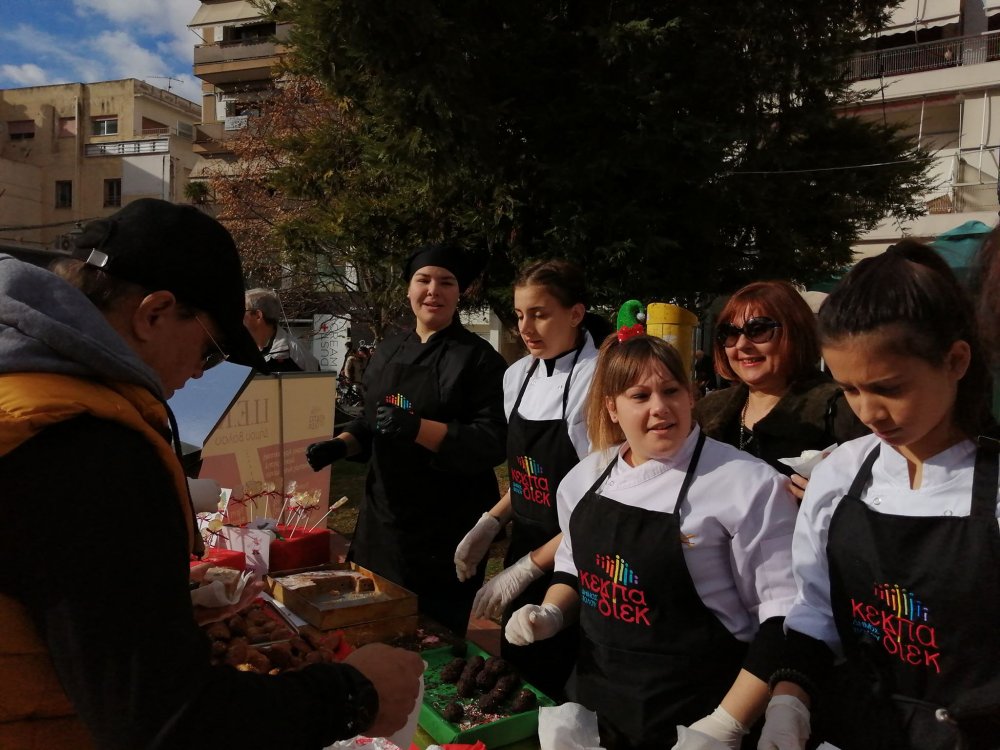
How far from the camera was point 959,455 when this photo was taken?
4.36 ft

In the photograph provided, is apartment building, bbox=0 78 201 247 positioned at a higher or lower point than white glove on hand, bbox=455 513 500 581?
higher

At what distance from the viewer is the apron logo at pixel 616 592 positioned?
1666mm

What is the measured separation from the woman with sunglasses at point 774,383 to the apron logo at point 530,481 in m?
0.62

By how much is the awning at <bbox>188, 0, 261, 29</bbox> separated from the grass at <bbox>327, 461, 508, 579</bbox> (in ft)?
96.5

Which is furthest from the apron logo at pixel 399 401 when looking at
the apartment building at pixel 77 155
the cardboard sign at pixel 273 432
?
the apartment building at pixel 77 155

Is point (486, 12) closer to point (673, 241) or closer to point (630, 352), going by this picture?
point (673, 241)

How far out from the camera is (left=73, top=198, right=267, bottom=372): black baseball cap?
104 cm

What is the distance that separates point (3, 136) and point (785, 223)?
38215 mm

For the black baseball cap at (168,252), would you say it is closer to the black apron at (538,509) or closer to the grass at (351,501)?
the black apron at (538,509)

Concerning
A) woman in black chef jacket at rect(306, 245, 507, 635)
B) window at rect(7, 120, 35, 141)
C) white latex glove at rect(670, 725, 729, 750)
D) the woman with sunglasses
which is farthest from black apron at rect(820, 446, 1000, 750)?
window at rect(7, 120, 35, 141)

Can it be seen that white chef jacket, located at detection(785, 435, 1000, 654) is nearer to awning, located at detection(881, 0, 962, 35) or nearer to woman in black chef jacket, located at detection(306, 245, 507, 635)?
woman in black chef jacket, located at detection(306, 245, 507, 635)

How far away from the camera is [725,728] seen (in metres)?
1.49

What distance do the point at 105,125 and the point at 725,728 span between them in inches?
1587

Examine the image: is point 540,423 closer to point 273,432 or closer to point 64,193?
point 273,432
